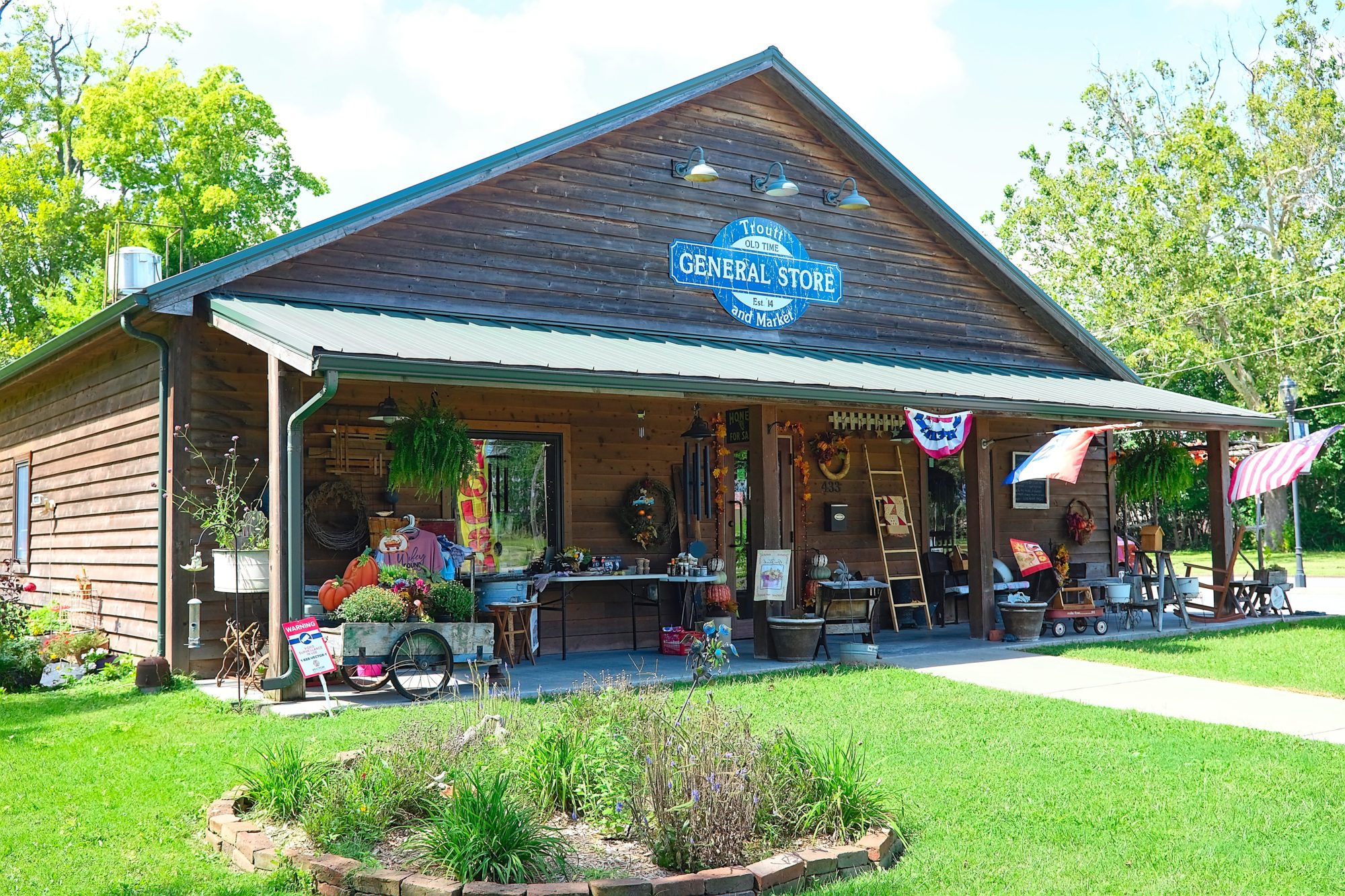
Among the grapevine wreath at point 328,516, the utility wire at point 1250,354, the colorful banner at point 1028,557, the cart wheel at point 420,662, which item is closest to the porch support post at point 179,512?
the grapevine wreath at point 328,516

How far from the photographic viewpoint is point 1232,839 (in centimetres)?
501

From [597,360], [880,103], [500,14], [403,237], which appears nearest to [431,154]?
[880,103]

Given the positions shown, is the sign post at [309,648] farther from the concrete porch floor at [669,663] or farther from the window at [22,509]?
the window at [22,509]

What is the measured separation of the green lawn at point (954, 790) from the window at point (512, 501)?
3.29 metres

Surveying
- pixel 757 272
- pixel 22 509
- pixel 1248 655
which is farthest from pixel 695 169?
pixel 22 509

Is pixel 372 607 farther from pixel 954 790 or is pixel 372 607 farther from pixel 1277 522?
pixel 1277 522

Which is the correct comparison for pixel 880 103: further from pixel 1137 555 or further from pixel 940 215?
pixel 1137 555

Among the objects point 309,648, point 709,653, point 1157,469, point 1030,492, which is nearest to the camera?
point 309,648

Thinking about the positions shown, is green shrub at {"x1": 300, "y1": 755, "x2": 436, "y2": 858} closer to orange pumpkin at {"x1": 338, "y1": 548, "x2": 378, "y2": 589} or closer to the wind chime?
orange pumpkin at {"x1": 338, "y1": 548, "x2": 378, "y2": 589}

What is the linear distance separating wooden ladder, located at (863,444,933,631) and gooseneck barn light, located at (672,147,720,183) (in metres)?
4.01

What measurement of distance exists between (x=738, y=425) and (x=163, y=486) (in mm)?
5112

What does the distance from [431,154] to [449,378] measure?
82.5 ft

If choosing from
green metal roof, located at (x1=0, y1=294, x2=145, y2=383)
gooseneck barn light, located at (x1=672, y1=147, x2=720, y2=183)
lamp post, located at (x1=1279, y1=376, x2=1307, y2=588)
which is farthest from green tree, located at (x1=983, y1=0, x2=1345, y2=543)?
green metal roof, located at (x1=0, y1=294, x2=145, y2=383)

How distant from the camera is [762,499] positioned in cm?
1090
